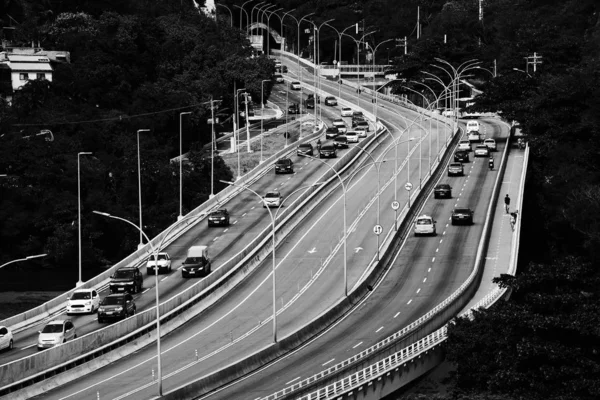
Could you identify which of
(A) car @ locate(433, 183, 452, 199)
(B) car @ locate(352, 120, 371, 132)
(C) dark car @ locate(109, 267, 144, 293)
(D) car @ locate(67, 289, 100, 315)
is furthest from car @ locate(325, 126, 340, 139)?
(D) car @ locate(67, 289, 100, 315)

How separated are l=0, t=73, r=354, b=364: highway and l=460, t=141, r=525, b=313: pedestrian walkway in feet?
55.8

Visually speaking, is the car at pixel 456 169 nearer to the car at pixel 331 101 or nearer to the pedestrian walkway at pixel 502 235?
the pedestrian walkway at pixel 502 235

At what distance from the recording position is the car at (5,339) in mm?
73688

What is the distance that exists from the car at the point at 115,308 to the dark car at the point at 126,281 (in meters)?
6.54

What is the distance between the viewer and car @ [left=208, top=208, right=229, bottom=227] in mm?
109125

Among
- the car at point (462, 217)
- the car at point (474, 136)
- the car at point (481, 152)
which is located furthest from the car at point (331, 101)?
the car at point (462, 217)

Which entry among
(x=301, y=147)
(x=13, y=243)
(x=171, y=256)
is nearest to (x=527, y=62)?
(x=301, y=147)

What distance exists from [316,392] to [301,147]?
8312cm

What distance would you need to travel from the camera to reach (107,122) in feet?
500

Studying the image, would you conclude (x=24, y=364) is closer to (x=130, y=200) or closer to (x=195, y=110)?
(x=130, y=200)

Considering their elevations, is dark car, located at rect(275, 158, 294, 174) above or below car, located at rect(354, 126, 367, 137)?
above

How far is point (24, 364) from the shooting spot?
67.1 metres

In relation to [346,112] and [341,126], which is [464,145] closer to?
[341,126]

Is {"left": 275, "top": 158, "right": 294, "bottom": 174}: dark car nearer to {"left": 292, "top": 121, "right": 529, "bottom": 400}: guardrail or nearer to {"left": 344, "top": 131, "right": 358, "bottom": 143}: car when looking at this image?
{"left": 344, "top": 131, "right": 358, "bottom": 143}: car
